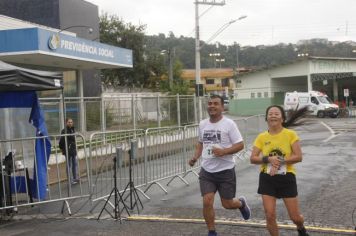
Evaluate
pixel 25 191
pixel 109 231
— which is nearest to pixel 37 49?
pixel 25 191

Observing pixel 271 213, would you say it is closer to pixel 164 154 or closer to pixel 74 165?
pixel 164 154

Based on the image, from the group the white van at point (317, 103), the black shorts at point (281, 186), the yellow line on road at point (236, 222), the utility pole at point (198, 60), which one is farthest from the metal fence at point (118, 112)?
the white van at point (317, 103)

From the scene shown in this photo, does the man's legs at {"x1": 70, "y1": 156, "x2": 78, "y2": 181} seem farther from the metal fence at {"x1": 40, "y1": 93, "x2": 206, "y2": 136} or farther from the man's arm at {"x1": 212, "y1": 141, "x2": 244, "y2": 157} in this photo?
the man's arm at {"x1": 212, "y1": 141, "x2": 244, "y2": 157}

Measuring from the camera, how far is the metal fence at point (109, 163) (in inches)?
336

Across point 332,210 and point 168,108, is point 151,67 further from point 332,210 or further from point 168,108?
point 332,210

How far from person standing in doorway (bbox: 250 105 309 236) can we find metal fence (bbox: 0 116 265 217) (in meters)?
3.07

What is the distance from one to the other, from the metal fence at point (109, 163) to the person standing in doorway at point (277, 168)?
121 inches

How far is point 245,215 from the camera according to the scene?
7.13m

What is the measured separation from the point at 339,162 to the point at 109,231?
8908mm

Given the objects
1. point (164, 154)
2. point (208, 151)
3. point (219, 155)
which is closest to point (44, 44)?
point (164, 154)

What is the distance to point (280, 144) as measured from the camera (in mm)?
5715

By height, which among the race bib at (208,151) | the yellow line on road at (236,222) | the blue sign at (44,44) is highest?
the blue sign at (44,44)

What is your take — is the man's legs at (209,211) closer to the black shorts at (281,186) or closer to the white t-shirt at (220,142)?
the white t-shirt at (220,142)

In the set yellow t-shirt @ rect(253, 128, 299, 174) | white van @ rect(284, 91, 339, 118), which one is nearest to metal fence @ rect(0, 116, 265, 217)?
yellow t-shirt @ rect(253, 128, 299, 174)
